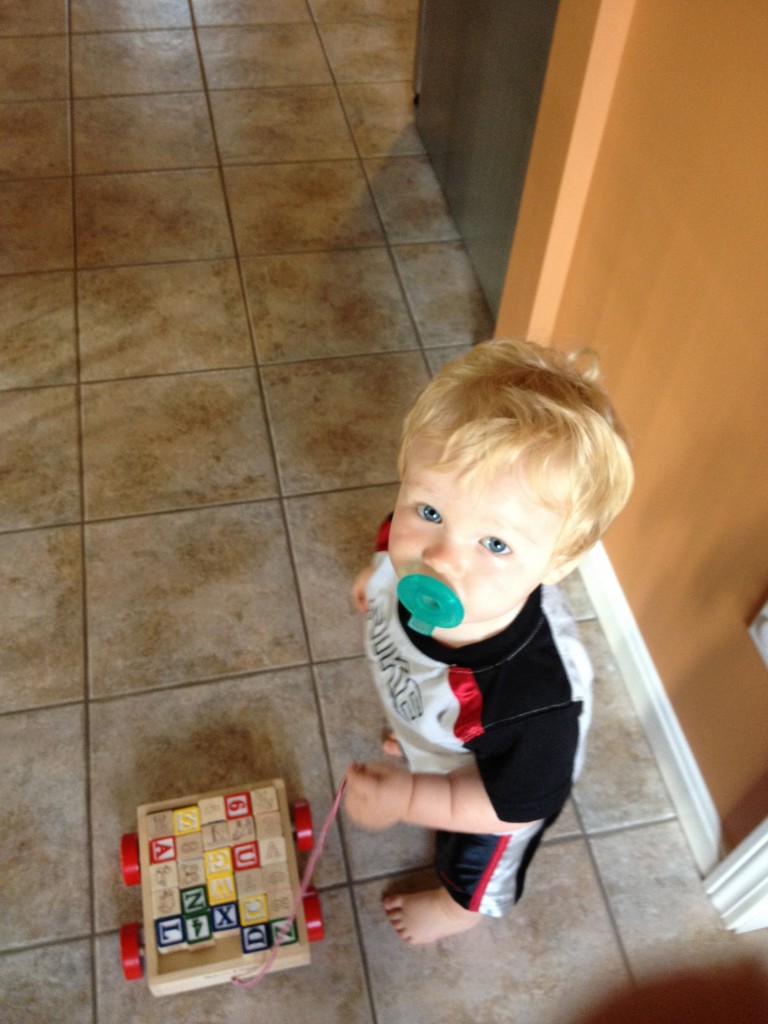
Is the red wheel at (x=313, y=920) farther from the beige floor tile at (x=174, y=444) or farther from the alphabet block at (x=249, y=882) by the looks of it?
the beige floor tile at (x=174, y=444)

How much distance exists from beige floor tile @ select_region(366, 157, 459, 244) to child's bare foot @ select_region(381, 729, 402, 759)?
121 cm

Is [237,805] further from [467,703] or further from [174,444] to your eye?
[174,444]

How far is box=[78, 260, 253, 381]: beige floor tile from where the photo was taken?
1729 millimetres

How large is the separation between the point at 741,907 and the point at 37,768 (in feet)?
3.25

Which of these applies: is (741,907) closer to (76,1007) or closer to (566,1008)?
(566,1008)

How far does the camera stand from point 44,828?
1185 mm

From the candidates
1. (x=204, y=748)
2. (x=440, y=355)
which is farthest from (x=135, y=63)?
(x=204, y=748)

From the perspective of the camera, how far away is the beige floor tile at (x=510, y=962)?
107 cm

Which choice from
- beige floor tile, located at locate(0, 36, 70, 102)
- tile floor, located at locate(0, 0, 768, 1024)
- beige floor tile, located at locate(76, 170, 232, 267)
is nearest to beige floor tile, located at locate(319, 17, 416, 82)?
tile floor, located at locate(0, 0, 768, 1024)

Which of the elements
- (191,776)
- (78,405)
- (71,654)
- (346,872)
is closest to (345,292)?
(78,405)

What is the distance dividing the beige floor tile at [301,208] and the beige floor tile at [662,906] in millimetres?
1407

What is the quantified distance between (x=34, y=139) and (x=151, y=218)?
0.47 m

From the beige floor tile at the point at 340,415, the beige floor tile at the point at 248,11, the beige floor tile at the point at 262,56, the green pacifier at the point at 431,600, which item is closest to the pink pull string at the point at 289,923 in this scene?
the green pacifier at the point at 431,600

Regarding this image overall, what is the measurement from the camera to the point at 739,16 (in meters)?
0.86
